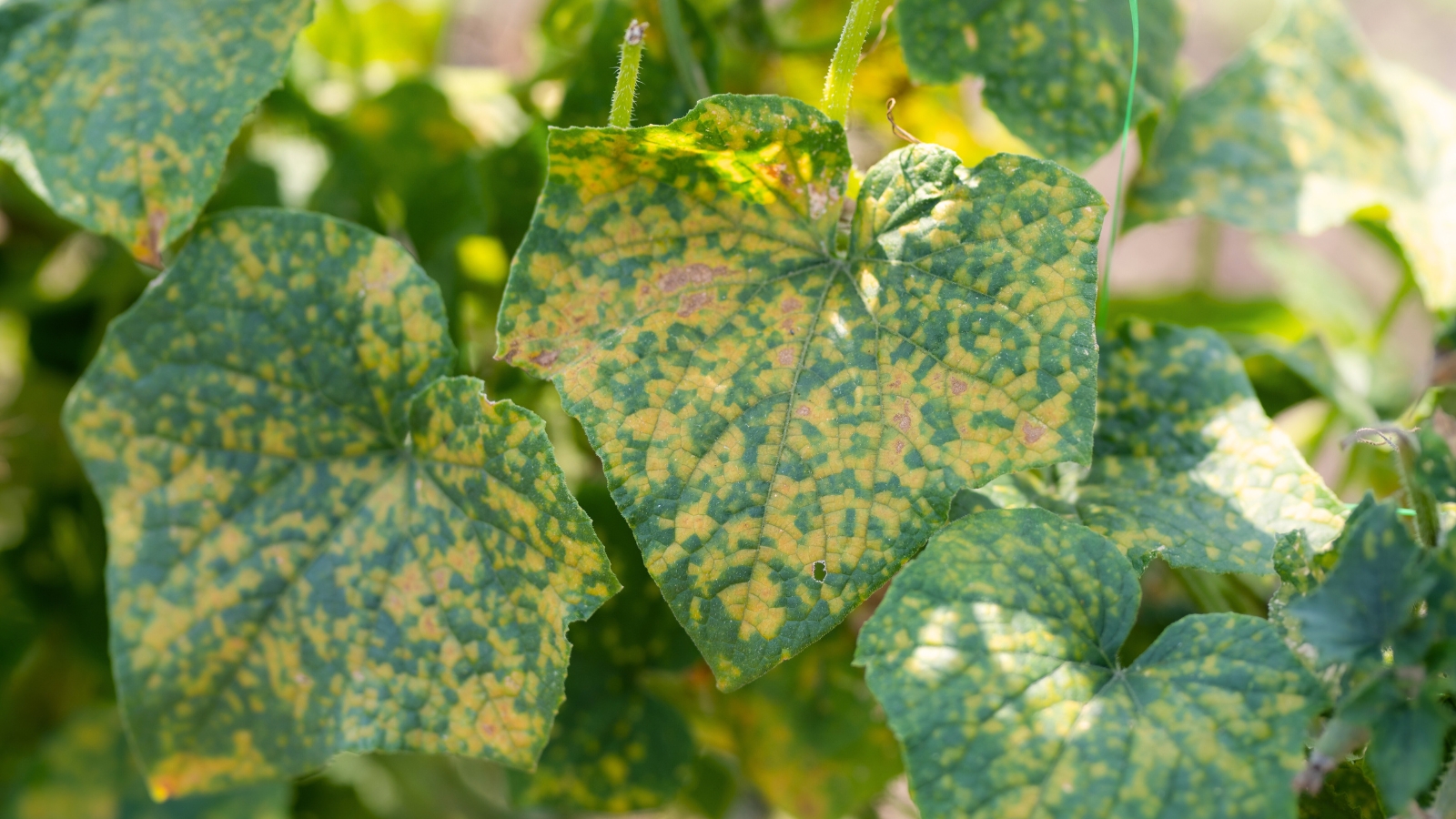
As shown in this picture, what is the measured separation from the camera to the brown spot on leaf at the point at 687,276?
2.22ft

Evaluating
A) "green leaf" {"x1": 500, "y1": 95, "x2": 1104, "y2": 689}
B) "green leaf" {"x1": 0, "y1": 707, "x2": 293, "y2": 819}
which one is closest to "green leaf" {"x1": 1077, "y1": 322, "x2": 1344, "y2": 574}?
"green leaf" {"x1": 500, "y1": 95, "x2": 1104, "y2": 689}

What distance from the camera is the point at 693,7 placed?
36.2 inches

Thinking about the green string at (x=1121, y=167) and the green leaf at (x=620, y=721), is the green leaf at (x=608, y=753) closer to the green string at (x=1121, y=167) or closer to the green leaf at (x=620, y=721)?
the green leaf at (x=620, y=721)

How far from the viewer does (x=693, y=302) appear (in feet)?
2.21

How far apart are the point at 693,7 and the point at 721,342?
406mm

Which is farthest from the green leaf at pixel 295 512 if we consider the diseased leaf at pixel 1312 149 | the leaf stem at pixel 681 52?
the diseased leaf at pixel 1312 149

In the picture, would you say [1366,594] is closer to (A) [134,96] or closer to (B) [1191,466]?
(B) [1191,466]

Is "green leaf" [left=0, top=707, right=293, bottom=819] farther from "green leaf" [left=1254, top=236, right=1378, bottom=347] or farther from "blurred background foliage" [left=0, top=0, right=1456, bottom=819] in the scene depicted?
"green leaf" [left=1254, top=236, right=1378, bottom=347]

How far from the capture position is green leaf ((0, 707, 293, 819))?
1.20 metres

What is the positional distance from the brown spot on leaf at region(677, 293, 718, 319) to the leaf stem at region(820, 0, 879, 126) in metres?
0.15

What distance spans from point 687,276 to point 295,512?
0.35 m

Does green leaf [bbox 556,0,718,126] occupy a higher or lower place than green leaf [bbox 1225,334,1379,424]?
higher

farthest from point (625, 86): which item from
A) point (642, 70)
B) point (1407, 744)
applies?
point (1407, 744)

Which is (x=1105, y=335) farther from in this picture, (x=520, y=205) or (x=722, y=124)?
(x=520, y=205)
